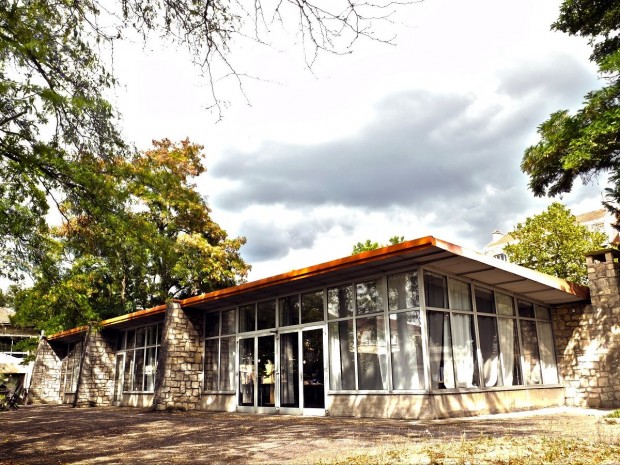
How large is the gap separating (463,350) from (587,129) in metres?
5.29

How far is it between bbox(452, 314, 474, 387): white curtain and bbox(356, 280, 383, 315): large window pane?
1553 mm

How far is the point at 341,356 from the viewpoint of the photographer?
1086 cm

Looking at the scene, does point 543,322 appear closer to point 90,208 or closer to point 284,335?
point 284,335

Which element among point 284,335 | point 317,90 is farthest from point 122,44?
point 284,335

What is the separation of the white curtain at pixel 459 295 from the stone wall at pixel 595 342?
3.42m

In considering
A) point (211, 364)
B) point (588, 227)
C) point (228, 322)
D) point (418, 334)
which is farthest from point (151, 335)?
point (588, 227)

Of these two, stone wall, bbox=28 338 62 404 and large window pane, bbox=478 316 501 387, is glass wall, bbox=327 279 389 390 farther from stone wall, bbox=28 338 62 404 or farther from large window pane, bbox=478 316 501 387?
stone wall, bbox=28 338 62 404

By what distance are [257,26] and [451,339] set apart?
8.28 metres

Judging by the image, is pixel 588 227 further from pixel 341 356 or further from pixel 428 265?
pixel 341 356

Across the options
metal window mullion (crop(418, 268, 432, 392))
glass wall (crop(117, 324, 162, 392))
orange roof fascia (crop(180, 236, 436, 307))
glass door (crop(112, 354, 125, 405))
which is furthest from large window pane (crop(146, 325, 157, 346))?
metal window mullion (crop(418, 268, 432, 392))

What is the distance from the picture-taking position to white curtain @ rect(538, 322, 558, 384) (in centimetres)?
1223

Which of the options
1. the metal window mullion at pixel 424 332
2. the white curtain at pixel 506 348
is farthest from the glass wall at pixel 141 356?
the white curtain at pixel 506 348

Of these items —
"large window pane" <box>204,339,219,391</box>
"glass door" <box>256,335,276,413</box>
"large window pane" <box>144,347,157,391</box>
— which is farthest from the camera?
"large window pane" <box>144,347,157,391</box>

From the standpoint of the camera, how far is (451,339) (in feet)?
32.9
